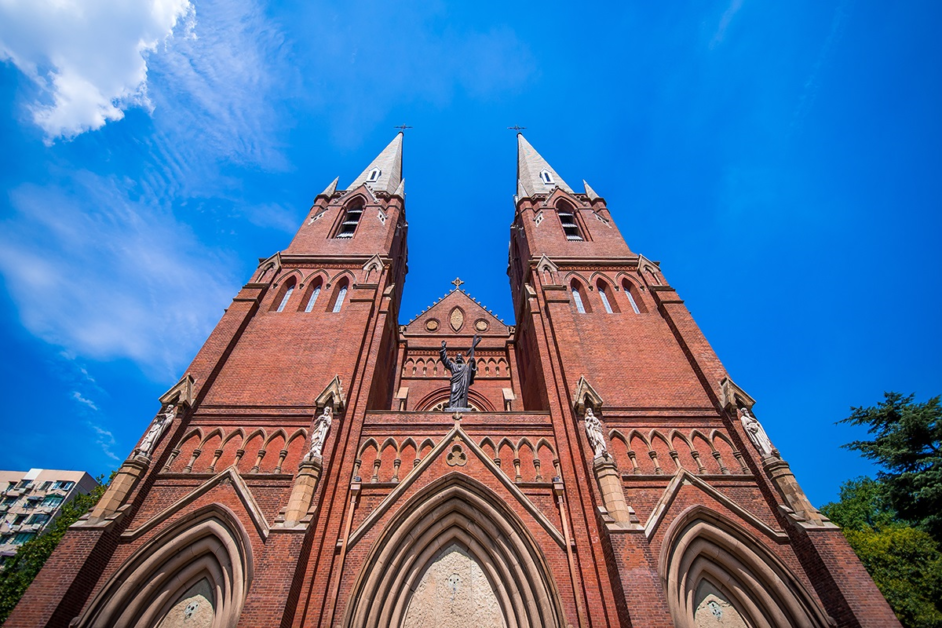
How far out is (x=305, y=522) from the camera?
32.4ft

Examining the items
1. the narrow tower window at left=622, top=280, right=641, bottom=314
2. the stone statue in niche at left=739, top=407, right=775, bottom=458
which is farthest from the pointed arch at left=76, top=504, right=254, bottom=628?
the narrow tower window at left=622, top=280, right=641, bottom=314

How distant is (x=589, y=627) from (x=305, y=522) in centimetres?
667

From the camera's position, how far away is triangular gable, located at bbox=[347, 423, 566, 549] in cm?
1058

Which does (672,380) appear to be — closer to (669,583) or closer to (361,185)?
(669,583)

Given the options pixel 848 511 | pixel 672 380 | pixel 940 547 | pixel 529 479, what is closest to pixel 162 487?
pixel 529 479

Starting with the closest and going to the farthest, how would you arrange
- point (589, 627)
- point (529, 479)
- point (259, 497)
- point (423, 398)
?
point (589, 627) → point (259, 497) → point (529, 479) → point (423, 398)

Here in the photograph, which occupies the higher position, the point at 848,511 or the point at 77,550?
the point at 848,511

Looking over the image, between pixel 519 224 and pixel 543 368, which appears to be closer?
pixel 543 368

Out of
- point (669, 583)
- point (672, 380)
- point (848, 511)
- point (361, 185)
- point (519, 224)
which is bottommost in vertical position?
point (669, 583)

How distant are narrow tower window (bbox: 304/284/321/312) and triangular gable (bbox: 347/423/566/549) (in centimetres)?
857

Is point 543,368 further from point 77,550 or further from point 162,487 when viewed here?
point 77,550

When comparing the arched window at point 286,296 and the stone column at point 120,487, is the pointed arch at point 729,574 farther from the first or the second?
the arched window at point 286,296

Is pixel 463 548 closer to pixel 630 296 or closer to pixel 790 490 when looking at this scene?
pixel 790 490

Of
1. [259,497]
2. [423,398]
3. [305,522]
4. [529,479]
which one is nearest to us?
[305,522]
